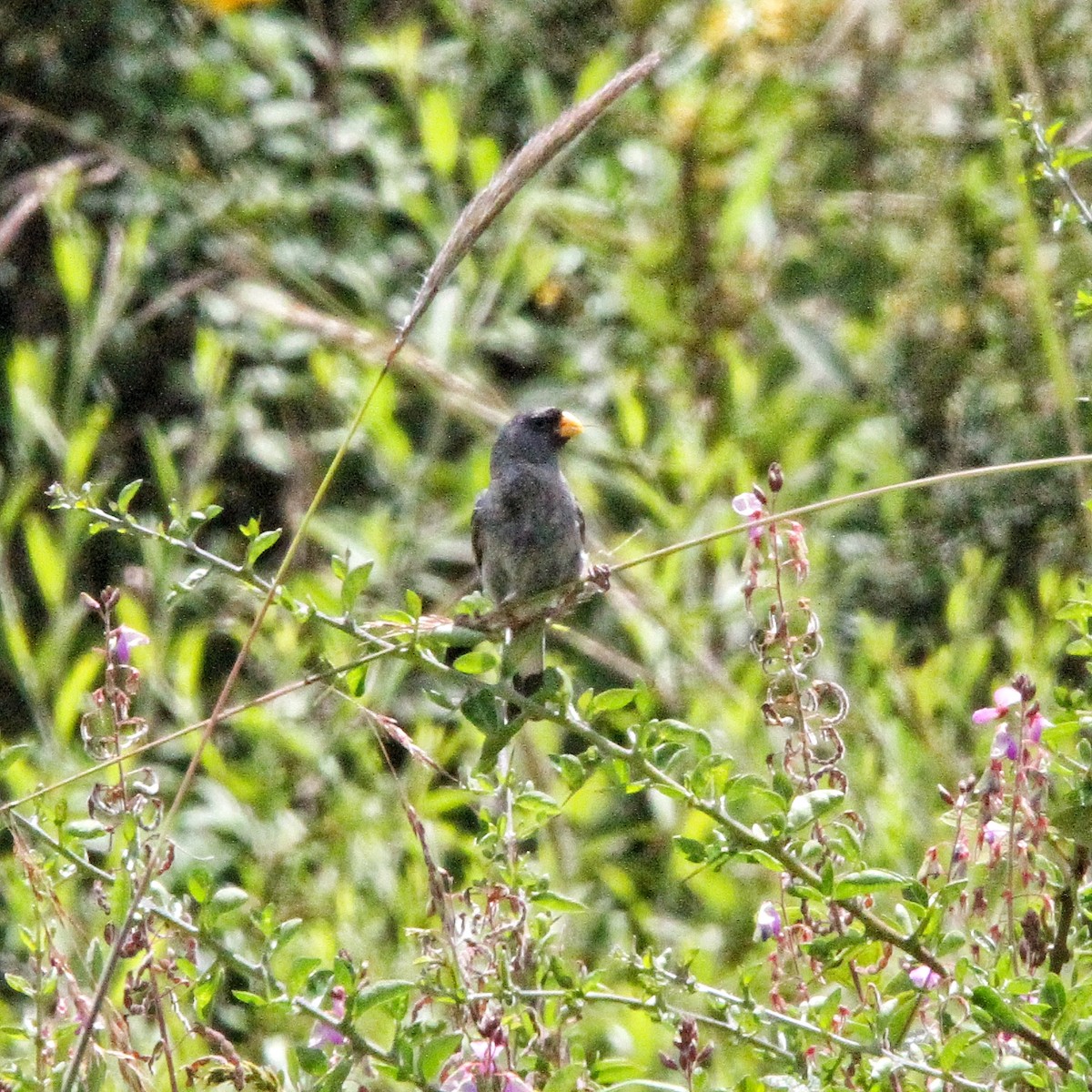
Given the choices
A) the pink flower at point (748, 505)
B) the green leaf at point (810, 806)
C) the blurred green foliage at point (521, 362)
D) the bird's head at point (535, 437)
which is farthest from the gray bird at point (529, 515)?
the green leaf at point (810, 806)

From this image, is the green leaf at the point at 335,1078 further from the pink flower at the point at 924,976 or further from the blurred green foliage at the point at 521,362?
the blurred green foliage at the point at 521,362

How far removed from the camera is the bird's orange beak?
4.25 m

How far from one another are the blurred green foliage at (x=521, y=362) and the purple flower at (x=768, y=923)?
126 centimetres

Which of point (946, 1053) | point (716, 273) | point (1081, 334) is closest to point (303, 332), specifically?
point (716, 273)

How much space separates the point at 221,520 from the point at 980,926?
392 cm

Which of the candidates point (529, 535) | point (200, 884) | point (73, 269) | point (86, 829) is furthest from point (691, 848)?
point (73, 269)

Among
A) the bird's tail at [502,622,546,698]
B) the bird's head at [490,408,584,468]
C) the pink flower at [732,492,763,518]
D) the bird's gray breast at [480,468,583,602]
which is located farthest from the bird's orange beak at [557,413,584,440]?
the pink flower at [732,492,763,518]

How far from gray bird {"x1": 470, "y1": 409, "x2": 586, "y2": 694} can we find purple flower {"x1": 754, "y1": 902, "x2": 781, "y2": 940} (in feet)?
5.49

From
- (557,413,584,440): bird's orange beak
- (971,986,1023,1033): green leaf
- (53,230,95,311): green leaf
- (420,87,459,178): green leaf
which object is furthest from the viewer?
(420,87,459,178): green leaf

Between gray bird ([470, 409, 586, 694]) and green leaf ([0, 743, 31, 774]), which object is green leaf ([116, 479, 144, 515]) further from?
gray bird ([470, 409, 586, 694])

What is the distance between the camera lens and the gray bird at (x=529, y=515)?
158 inches

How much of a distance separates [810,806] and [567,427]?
96.4 inches

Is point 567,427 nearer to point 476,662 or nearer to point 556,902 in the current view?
point 476,662

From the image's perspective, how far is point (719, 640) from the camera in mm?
4715
